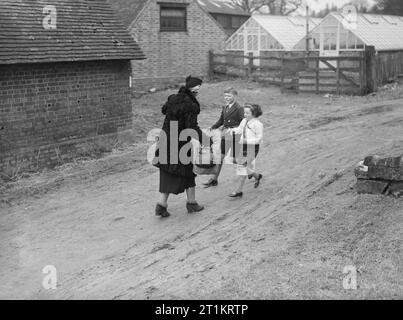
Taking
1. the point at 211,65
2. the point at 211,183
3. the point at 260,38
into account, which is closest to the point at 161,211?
the point at 211,183

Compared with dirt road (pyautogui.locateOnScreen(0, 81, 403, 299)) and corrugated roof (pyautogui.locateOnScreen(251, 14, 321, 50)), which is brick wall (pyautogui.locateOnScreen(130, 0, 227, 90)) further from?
dirt road (pyautogui.locateOnScreen(0, 81, 403, 299))

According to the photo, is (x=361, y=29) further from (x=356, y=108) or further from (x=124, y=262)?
(x=124, y=262)

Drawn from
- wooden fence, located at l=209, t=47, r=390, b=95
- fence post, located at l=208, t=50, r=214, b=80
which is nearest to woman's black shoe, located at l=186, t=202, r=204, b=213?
wooden fence, located at l=209, t=47, r=390, b=95

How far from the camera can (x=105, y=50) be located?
14125 millimetres

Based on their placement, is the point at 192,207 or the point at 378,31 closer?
the point at 192,207

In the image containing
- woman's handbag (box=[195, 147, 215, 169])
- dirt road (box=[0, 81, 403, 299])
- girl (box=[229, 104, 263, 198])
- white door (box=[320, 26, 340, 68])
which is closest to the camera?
dirt road (box=[0, 81, 403, 299])

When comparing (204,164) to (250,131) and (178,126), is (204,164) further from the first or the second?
(178,126)

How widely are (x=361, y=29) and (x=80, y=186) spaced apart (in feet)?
73.1

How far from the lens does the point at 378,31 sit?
3009cm

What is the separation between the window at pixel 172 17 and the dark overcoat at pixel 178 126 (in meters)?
19.7

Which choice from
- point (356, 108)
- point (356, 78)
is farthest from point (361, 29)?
point (356, 108)

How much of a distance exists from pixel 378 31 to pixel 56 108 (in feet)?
72.8

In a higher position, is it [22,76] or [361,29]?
[361,29]

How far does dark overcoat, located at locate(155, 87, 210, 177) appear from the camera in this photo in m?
7.53
